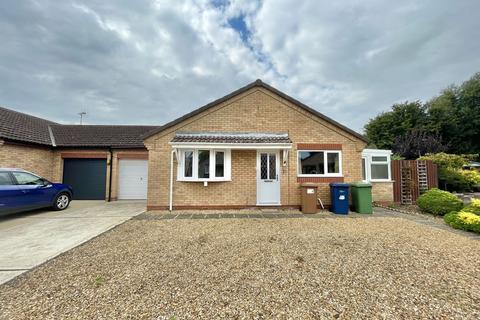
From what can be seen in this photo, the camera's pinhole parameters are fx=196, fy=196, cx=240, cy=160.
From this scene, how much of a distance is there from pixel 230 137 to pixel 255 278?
21.1 ft

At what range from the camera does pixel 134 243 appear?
5.01 metres

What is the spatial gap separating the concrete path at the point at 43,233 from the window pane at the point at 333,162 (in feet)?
29.9

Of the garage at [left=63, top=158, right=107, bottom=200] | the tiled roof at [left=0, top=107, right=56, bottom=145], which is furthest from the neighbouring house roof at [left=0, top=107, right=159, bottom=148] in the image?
the garage at [left=63, top=158, right=107, bottom=200]

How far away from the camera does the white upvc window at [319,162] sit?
926 cm

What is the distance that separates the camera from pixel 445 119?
80.0ft

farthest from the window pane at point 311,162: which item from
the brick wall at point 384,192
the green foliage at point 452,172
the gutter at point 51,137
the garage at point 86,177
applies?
the gutter at point 51,137

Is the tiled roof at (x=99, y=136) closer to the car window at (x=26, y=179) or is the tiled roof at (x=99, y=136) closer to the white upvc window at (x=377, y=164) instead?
the car window at (x=26, y=179)

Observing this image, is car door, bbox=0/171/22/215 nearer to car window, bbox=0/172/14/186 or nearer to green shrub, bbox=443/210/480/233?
car window, bbox=0/172/14/186

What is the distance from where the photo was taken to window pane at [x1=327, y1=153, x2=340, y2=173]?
30.7 ft

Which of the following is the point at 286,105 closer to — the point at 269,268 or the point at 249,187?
the point at 249,187

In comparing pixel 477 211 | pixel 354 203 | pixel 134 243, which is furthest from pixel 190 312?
pixel 477 211

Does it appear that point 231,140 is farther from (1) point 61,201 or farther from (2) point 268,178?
(1) point 61,201

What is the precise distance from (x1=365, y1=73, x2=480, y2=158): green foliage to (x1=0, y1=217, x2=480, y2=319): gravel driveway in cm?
2355

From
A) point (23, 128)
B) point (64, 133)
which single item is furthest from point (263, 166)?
point (23, 128)
